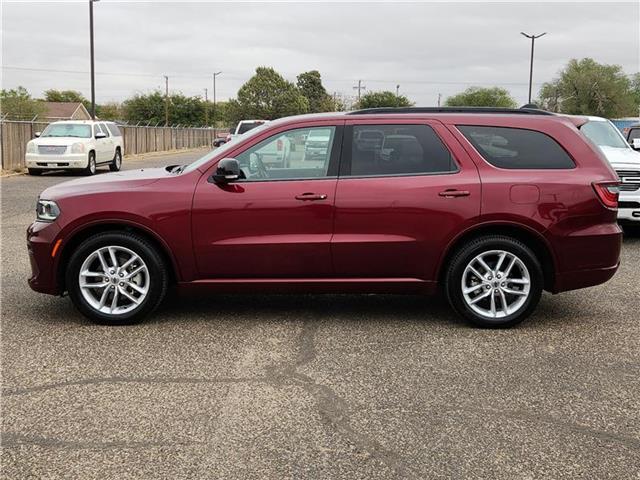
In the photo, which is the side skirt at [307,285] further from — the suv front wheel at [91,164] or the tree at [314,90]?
the tree at [314,90]

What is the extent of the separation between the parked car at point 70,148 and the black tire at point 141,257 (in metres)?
17.2

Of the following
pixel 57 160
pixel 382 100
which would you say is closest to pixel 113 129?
pixel 57 160

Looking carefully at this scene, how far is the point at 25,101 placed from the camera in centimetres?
8019

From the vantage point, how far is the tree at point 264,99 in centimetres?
9150

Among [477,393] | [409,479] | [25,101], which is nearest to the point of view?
[409,479]

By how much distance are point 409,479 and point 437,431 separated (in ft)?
1.83

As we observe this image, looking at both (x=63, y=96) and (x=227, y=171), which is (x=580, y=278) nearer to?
(x=227, y=171)

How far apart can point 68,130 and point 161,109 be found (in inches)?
2991

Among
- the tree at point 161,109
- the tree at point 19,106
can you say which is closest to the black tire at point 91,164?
the tree at point 19,106

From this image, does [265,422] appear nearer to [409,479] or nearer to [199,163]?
[409,479]

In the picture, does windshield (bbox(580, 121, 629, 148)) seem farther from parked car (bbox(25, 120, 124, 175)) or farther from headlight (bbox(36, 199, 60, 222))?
parked car (bbox(25, 120, 124, 175))

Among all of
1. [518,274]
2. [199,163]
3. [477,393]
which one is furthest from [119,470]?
[518,274]

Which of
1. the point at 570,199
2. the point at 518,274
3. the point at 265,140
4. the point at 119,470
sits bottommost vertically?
the point at 119,470

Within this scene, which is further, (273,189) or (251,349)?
(273,189)
